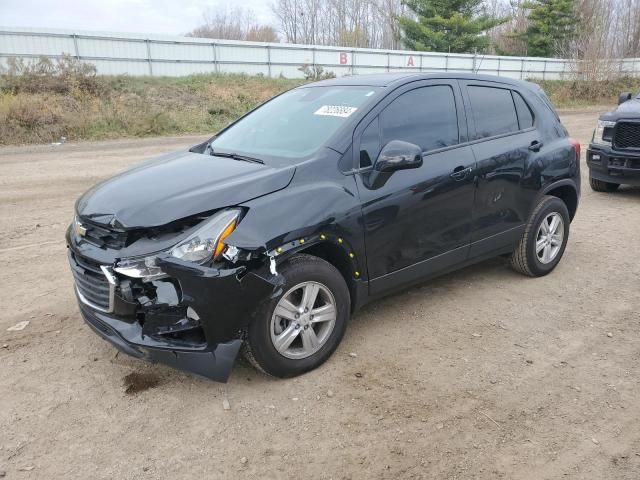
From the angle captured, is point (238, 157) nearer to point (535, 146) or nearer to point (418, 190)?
point (418, 190)

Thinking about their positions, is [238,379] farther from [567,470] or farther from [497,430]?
[567,470]

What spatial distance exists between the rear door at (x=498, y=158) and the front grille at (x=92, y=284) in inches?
108

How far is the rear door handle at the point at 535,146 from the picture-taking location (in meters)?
4.73

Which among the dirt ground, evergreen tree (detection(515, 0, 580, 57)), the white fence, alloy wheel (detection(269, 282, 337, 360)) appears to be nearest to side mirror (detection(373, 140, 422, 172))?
alloy wheel (detection(269, 282, 337, 360))

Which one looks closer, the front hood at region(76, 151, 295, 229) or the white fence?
the front hood at region(76, 151, 295, 229)

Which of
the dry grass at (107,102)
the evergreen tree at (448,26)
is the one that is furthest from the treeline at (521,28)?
the dry grass at (107,102)

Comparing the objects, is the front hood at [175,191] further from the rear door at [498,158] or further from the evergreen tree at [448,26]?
the evergreen tree at [448,26]

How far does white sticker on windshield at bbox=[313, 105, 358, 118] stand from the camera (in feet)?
12.4

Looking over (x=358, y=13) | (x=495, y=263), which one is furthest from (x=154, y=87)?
(x=358, y=13)

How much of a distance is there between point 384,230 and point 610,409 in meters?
1.69

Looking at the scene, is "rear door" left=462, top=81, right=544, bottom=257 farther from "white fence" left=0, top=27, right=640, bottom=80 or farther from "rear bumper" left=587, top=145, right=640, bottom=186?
"white fence" left=0, top=27, right=640, bottom=80

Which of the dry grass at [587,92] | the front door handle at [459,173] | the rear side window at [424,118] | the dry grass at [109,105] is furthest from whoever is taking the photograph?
the dry grass at [587,92]

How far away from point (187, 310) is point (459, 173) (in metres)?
2.29

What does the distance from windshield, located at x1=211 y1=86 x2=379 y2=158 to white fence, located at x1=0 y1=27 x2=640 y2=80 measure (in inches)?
Result: 709
